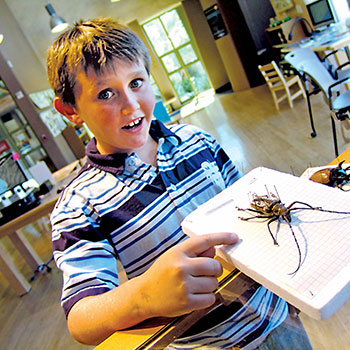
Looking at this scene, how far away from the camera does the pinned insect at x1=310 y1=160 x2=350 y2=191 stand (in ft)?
2.05

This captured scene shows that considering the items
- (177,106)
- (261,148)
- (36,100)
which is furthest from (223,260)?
(177,106)

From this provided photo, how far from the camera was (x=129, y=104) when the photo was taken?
0.66 m

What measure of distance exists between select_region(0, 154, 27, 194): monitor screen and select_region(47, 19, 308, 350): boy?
107 inches

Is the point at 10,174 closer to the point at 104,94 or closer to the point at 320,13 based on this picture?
the point at 104,94

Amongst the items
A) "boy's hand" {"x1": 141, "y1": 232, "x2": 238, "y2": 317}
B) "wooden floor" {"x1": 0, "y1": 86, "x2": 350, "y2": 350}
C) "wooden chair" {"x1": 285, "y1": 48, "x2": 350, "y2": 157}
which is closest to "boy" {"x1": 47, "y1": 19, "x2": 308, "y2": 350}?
"boy's hand" {"x1": 141, "y1": 232, "x2": 238, "y2": 317}

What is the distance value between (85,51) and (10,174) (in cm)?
299

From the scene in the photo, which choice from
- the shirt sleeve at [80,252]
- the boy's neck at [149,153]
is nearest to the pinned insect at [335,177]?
the boy's neck at [149,153]

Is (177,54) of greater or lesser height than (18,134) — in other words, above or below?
above

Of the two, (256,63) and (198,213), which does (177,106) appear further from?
(198,213)

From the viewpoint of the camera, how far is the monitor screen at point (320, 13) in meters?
4.31

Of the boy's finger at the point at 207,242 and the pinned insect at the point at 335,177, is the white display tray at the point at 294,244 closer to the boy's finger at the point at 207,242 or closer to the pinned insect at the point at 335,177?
the boy's finger at the point at 207,242

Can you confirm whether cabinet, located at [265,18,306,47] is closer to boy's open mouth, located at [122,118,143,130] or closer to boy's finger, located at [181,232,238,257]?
boy's open mouth, located at [122,118,143,130]

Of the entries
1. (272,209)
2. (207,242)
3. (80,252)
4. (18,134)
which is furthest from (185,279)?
(18,134)

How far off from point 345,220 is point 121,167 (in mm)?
526
